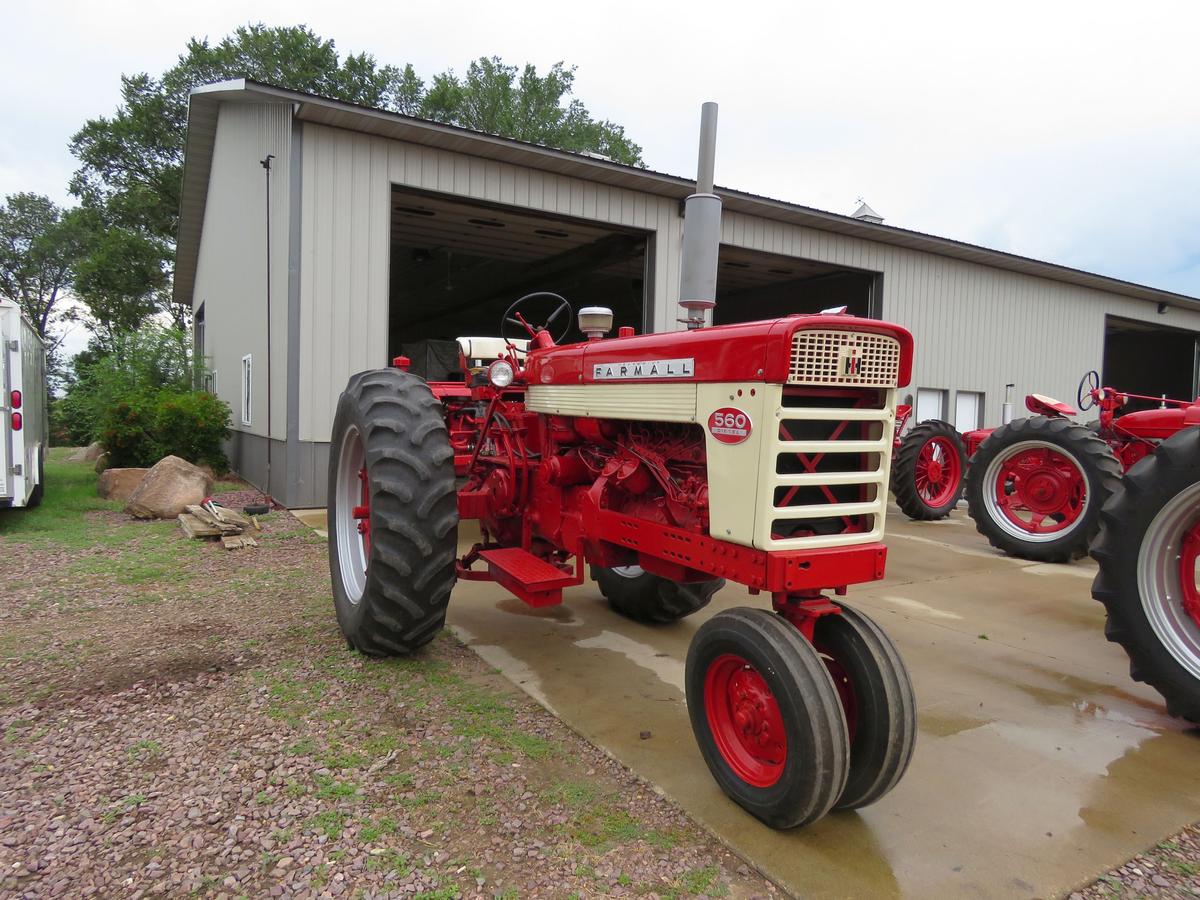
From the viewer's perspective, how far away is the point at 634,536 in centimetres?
289

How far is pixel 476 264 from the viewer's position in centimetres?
1714

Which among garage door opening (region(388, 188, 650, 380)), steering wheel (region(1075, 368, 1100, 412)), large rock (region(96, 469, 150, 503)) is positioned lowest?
large rock (region(96, 469, 150, 503))

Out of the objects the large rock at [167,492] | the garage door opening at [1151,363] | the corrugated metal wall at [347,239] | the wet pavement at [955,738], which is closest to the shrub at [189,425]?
the large rock at [167,492]

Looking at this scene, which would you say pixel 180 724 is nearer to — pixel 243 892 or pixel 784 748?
pixel 243 892

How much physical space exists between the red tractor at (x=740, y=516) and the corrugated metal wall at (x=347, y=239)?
16.5ft

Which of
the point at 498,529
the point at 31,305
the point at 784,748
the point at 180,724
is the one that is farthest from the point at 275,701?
the point at 31,305

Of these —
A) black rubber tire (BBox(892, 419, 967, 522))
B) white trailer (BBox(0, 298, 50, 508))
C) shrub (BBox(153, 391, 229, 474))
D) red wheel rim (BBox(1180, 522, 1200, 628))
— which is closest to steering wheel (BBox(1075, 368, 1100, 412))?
black rubber tire (BBox(892, 419, 967, 522))

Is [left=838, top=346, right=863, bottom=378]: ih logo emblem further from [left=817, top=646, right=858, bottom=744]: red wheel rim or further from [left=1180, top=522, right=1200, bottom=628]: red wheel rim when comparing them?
[left=1180, top=522, right=1200, bottom=628]: red wheel rim

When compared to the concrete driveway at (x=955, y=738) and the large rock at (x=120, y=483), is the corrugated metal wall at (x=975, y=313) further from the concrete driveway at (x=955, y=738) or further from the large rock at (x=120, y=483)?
the large rock at (x=120, y=483)

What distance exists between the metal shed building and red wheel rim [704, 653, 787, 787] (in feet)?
22.1

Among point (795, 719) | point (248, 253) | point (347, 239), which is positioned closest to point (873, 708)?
point (795, 719)

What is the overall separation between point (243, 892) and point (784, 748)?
61.1 inches

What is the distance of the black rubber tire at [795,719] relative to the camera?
208 cm

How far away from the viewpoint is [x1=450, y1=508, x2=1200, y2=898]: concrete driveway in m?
2.19
